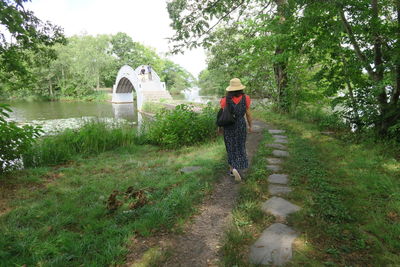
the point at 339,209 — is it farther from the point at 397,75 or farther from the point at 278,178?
the point at 397,75

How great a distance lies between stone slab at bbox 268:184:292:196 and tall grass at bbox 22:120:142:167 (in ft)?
13.6

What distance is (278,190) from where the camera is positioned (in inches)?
115

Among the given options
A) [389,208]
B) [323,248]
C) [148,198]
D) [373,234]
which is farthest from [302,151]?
[148,198]

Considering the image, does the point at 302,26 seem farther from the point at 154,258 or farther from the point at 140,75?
the point at 140,75

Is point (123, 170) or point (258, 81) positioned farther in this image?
point (258, 81)

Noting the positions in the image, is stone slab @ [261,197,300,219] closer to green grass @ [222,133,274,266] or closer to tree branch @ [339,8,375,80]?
green grass @ [222,133,274,266]

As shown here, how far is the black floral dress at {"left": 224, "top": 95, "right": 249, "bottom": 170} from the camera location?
326 centimetres

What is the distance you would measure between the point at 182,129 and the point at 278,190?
334 centimetres

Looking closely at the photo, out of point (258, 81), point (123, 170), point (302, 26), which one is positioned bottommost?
point (123, 170)

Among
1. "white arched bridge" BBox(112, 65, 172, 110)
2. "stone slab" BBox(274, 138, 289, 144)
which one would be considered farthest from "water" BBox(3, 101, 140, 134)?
"stone slab" BBox(274, 138, 289, 144)

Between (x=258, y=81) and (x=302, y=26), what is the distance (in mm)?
4550

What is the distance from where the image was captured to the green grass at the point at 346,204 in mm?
1824

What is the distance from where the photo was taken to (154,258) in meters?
1.83

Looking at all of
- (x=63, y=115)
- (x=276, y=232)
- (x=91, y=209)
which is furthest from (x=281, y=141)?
(x=63, y=115)
